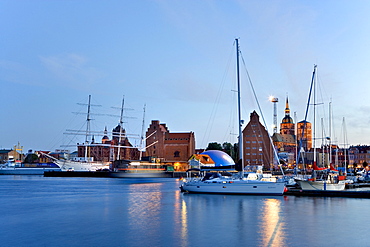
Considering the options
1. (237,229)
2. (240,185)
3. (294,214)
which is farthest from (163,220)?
(240,185)

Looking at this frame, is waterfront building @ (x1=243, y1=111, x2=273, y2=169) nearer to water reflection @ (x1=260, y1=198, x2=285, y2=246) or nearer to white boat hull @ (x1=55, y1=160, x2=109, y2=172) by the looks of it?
white boat hull @ (x1=55, y1=160, x2=109, y2=172)

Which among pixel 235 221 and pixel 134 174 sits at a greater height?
pixel 134 174

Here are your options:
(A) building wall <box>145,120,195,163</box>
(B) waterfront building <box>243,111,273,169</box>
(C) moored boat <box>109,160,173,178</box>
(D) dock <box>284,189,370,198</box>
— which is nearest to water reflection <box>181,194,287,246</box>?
(D) dock <box>284,189,370,198</box>

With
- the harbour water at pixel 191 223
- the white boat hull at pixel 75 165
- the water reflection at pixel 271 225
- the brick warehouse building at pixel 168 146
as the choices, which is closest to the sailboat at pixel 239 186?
the harbour water at pixel 191 223

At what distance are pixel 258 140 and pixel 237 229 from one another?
154 metres

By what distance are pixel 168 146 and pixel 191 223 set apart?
502 ft

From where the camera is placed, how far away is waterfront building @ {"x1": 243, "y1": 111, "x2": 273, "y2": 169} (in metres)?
180

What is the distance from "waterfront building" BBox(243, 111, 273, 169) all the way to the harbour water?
135679mm

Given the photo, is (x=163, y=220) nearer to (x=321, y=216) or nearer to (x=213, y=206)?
(x=213, y=206)

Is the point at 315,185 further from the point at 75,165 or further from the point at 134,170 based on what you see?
the point at 75,165

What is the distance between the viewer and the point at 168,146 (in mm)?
182750

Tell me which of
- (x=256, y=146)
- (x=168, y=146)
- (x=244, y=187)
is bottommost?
(x=244, y=187)

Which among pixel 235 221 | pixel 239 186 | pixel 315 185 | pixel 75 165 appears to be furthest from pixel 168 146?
pixel 235 221

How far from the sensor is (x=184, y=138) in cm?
18300
